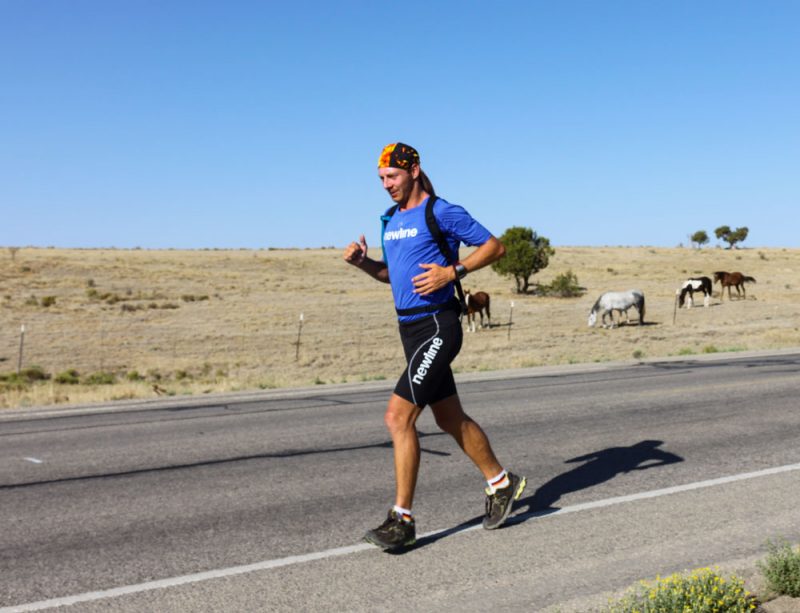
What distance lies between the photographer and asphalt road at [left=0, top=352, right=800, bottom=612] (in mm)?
4703

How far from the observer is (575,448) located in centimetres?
880

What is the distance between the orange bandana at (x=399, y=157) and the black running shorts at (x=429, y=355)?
3.05 ft

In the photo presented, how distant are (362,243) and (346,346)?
1064 inches

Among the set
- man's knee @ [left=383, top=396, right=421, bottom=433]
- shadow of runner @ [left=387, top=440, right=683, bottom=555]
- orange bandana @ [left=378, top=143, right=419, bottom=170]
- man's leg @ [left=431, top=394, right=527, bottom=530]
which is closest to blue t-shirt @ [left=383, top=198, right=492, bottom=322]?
orange bandana @ [left=378, top=143, right=419, bottom=170]

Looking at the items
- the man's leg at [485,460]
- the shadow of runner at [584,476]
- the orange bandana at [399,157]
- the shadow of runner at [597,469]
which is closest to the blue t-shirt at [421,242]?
the orange bandana at [399,157]

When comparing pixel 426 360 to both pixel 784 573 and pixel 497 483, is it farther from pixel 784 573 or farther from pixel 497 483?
pixel 784 573

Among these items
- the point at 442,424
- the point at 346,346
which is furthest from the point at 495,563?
the point at 346,346

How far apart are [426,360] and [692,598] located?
204 centimetres

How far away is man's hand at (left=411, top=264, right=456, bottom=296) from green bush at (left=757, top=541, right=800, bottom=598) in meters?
2.23

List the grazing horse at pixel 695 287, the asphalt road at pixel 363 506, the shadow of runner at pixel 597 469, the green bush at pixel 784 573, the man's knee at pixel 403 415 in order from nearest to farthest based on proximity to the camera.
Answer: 1. the green bush at pixel 784 573
2. the asphalt road at pixel 363 506
3. the man's knee at pixel 403 415
4. the shadow of runner at pixel 597 469
5. the grazing horse at pixel 695 287

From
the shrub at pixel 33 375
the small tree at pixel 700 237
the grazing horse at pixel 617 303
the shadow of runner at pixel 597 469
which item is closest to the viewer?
the shadow of runner at pixel 597 469

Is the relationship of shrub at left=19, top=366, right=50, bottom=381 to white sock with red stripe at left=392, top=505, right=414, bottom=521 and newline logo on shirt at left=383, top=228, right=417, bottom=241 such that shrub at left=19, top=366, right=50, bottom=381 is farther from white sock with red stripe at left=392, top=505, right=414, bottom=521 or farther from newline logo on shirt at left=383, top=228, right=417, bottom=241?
white sock with red stripe at left=392, top=505, right=414, bottom=521

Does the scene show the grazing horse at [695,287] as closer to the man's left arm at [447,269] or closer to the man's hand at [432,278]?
the man's left arm at [447,269]

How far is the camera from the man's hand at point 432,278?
523cm
